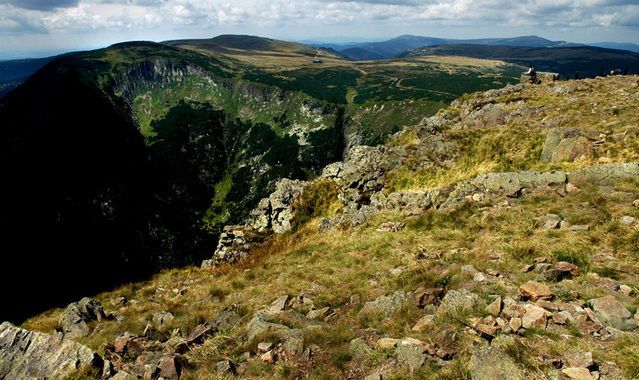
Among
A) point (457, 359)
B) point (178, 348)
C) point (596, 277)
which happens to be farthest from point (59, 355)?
point (596, 277)

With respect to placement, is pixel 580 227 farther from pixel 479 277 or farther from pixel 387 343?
pixel 387 343

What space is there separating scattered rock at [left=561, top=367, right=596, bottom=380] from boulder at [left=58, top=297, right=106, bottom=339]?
1516 centimetres

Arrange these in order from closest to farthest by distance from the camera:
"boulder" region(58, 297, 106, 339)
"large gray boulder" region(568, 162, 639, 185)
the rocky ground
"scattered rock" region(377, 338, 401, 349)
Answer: the rocky ground < "scattered rock" region(377, 338, 401, 349) < "boulder" region(58, 297, 106, 339) < "large gray boulder" region(568, 162, 639, 185)

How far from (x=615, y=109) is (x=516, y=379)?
3077 cm

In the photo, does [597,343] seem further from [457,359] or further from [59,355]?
[59,355]

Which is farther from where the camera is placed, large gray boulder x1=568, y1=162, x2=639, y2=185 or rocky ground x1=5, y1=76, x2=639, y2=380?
large gray boulder x1=568, y1=162, x2=639, y2=185

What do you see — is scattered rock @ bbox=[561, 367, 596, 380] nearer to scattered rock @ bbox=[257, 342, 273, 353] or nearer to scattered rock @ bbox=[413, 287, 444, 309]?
scattered rock @ bbox=[413, 287, 444, 309]

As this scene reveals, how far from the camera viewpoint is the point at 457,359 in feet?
28.8

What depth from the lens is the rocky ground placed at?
9070 mm

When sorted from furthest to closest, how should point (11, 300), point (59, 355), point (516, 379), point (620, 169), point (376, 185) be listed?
point (11, 300) → point (376, 185) → point (620, 169) → point (59, 355) → point (516, 379)

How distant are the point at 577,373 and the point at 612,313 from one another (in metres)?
2.88

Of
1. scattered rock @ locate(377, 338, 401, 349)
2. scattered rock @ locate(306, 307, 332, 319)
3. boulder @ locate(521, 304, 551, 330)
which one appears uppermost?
boulder @ locate(521, 304, 551, 330)

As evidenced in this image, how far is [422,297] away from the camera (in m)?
12.0

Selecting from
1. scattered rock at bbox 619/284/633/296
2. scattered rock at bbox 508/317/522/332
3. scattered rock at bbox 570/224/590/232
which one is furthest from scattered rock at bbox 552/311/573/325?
scattered rock at bbox 570/224/590/232
